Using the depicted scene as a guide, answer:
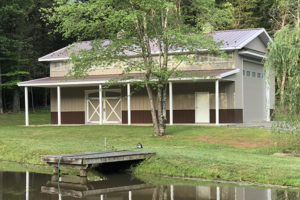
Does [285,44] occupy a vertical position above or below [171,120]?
above

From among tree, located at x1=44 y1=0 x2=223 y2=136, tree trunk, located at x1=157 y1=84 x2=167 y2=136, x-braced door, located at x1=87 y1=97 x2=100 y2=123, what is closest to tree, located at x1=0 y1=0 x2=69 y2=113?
x-braced door, located at x1=87 y1=97 x2=100 y2=123

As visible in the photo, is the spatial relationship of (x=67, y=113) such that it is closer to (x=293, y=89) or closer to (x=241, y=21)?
(x=293, y=89)

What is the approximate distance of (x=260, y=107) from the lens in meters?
31.9

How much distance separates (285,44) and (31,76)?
33.7 metres

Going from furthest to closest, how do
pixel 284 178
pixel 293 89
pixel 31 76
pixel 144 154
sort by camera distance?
pixel 31 76, pixel 293 89, pixel 144 154, pixel 284 178

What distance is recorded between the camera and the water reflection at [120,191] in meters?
10.6

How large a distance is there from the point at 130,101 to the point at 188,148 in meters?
12.6

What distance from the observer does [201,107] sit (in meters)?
28.9

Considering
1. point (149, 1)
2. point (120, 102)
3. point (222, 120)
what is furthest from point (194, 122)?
point (149, 1)

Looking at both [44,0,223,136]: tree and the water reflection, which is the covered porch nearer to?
[44,0,223,136]: tree

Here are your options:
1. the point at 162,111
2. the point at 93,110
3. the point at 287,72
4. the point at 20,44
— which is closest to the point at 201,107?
the point at 162,111

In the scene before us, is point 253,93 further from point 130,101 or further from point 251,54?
point 130,101

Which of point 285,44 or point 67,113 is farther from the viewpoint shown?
point 67,113

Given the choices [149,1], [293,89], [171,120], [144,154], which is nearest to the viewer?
[144,154]
